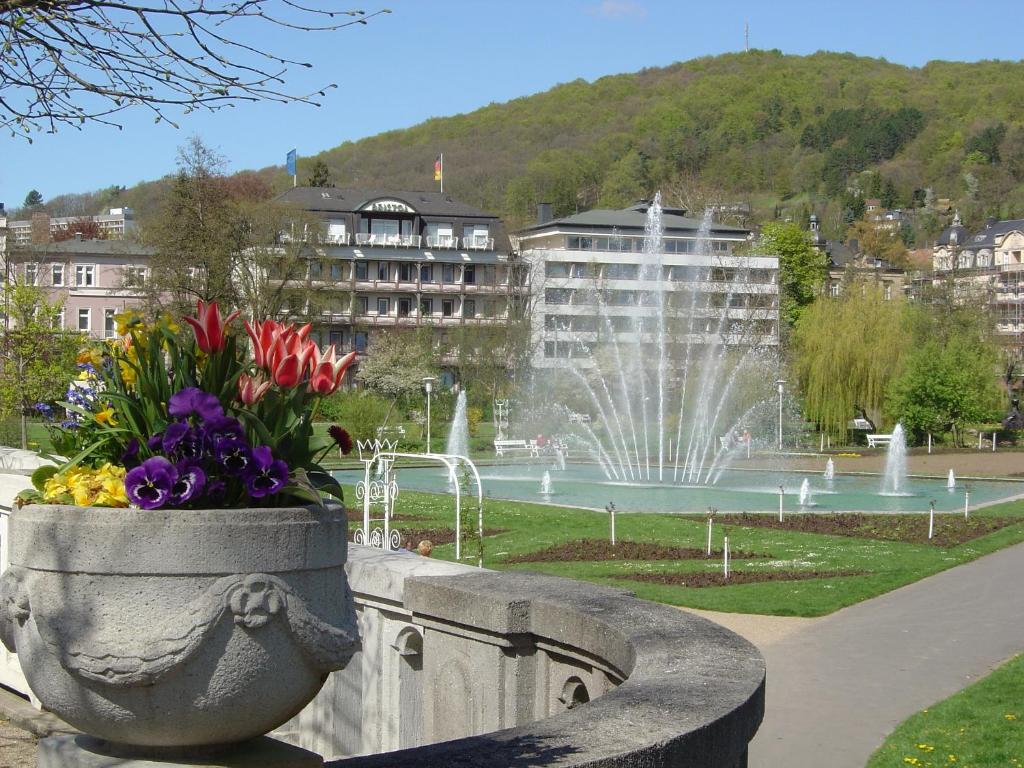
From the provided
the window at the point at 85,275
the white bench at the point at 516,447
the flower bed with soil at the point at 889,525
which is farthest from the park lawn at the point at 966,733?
the window at the point at 85,275

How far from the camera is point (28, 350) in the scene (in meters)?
36.2

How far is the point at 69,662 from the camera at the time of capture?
123 inches

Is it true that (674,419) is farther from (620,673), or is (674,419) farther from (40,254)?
(620,673)

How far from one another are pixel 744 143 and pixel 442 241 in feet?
321

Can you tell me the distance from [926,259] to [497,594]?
14836cm

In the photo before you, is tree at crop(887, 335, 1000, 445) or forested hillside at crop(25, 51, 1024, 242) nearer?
tree at crop(887, 335, 1000, 445)

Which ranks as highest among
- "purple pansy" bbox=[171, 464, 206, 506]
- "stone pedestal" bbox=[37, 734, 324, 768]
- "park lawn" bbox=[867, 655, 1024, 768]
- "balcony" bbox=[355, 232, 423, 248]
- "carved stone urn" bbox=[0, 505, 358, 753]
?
"balcony" bbox=[355, 232, 423, 248]

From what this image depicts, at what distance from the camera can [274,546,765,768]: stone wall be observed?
3594 millimetres

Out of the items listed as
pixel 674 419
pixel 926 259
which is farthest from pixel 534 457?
pixel 926 259

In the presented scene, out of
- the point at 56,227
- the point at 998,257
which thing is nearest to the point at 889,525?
the point at 56,227

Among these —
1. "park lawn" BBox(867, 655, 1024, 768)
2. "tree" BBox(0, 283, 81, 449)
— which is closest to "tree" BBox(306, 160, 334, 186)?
"tree" BBox(0, 283, 81, 449)

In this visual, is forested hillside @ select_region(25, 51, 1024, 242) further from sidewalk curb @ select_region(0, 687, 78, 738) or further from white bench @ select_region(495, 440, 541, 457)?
sidewalk curb @ select_region(0, 687, 78, 738)

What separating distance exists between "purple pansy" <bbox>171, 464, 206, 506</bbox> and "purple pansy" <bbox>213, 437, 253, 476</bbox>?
0.25ft

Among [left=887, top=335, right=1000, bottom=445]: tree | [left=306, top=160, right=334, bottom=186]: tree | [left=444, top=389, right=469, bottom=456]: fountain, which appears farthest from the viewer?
[left=306, top=160, right=334, bottom=186]: tree
